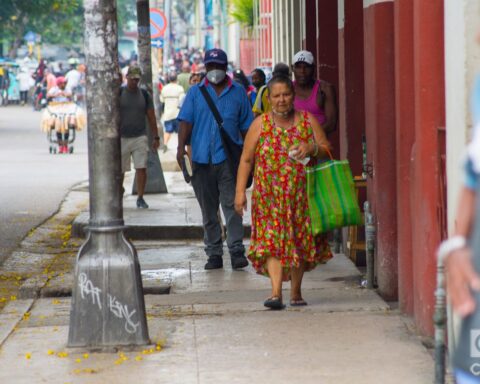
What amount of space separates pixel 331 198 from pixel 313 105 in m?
2.24

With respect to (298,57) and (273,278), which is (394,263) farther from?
(298,57)

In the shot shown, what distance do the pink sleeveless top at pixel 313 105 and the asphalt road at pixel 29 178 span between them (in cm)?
361

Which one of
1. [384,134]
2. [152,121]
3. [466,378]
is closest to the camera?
[466,378]

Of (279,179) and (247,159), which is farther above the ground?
(247,159)

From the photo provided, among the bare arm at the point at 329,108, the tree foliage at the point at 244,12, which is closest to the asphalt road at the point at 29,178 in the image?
the bare arm at the point at 329,108

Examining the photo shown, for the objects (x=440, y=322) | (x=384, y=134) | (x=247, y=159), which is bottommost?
(x=440, y=322)

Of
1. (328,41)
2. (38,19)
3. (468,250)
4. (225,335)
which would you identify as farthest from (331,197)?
(38,19)

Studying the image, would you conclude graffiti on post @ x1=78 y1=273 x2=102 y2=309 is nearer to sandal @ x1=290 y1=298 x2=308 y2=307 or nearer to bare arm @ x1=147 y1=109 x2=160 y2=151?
sandal @ x1=290 y1=298 x2=308 y2=307

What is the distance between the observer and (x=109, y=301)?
7707mm

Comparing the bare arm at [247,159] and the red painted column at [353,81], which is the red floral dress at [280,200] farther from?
the red painted column at [353,81]

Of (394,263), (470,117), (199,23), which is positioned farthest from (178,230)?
(199,23)

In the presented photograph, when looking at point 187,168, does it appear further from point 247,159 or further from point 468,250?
point 468,250

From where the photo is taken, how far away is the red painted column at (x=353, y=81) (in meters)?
11.5

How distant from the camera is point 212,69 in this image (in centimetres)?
1099
